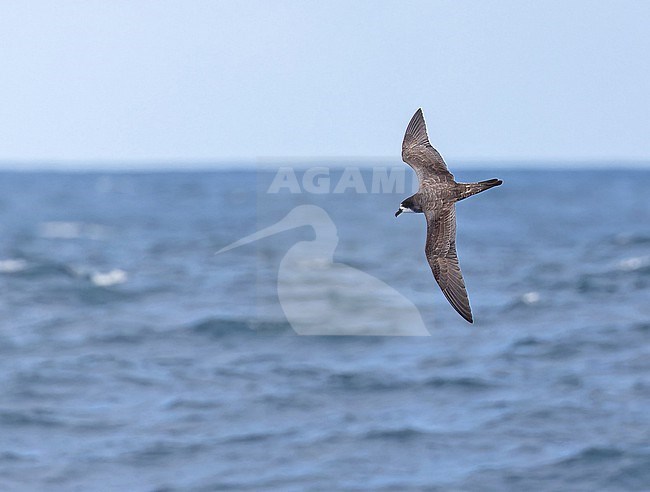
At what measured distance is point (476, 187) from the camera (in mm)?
9352

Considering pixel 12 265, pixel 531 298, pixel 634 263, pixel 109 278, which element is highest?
pixel 634 263

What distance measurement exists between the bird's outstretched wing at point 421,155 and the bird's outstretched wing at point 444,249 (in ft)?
1.23

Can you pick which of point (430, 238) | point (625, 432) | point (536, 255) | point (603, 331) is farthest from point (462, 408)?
point (536, 255)

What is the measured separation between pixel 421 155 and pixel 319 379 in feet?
66.9

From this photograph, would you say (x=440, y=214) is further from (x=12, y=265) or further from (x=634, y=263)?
(x=12, y=265)

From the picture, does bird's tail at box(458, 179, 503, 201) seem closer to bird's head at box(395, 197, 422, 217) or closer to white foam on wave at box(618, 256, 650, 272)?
bird's head at box(395, 197, 422, 217)

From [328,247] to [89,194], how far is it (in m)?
91.0

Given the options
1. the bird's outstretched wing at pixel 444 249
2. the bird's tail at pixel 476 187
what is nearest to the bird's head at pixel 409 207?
the bird's outstretched wing at pixel 444 249

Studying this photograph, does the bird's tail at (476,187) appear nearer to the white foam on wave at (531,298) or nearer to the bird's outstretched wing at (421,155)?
the bird's outstretched wing at (421,155)

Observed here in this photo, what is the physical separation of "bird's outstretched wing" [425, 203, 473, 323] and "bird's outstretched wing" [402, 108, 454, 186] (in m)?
0.37

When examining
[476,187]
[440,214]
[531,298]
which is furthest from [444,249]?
[531,298]

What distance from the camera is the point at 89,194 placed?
14588 centimetres

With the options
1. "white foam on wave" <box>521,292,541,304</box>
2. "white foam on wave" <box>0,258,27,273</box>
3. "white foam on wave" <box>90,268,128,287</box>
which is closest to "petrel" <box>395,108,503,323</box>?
"white foam on wave" <box>521,292,541,304</box>

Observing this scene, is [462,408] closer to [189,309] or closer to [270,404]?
[270,404]
